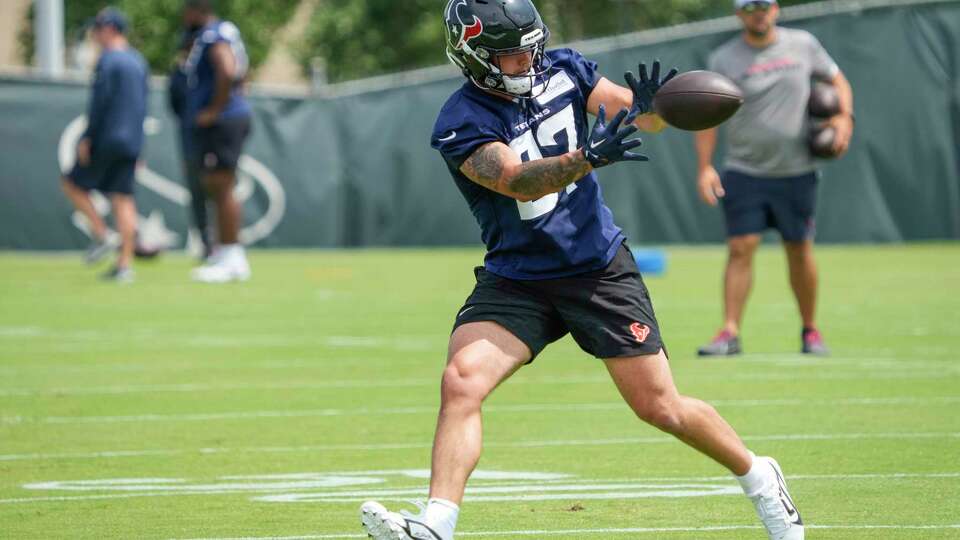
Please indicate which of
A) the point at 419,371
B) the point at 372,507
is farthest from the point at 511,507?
the point at 419,371

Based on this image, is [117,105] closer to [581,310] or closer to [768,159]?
[768,159]

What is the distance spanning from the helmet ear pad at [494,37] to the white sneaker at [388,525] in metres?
1.52

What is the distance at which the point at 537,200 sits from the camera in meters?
5.81

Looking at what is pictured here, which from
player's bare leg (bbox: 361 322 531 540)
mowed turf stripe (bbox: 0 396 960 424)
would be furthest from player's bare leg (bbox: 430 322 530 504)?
mowed turf stripe (bbox: 0 396 960 424)

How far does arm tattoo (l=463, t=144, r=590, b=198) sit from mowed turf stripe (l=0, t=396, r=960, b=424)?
341 cm

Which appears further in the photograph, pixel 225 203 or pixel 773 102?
pixel 225 203

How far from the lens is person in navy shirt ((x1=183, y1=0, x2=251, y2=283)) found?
677 inches

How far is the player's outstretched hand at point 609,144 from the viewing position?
17.6 feet

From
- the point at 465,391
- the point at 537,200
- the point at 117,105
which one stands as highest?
the point at 537,200

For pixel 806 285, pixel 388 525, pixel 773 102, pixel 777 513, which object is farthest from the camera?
pixel 773 102

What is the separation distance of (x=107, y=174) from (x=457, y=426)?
43.8 ft

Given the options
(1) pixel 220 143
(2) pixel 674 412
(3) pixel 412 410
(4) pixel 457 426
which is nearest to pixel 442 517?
(4) pixel 457 426

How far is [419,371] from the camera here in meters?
10.6

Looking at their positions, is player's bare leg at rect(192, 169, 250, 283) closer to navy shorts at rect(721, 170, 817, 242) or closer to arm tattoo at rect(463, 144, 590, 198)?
navy shorts at rect(721, 170, 817, 242)
